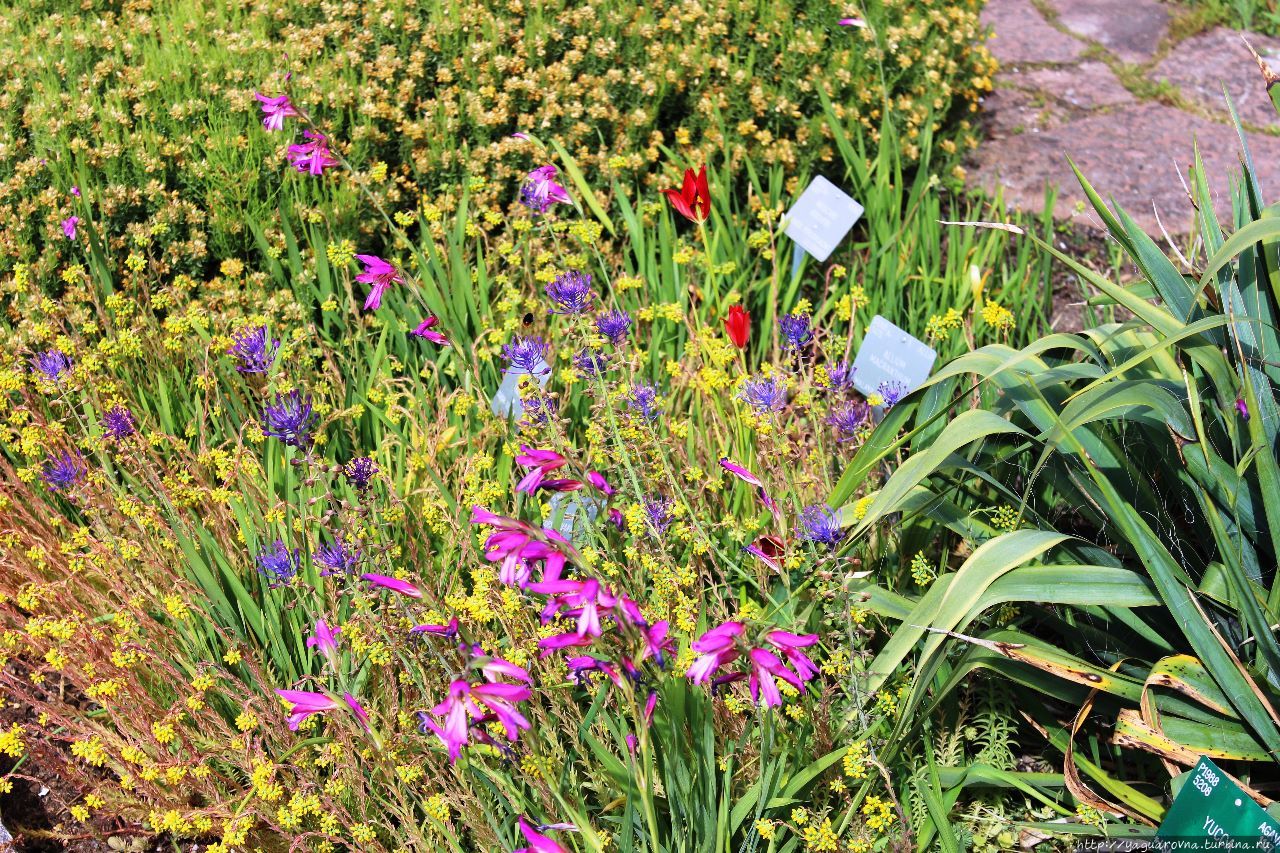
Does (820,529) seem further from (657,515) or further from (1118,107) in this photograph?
(1118,107)

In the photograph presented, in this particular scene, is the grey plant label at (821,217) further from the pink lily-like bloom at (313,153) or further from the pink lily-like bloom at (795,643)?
the pink lily-like bloom at (795,643)

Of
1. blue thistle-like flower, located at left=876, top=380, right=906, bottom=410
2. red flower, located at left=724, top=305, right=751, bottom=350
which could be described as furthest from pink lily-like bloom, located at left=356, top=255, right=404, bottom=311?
blue thistle-like flower, located at left=876, top=380, right=906, bottom=410

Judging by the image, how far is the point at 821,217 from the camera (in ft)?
9.53

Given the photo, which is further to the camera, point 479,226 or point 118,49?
point 118,49

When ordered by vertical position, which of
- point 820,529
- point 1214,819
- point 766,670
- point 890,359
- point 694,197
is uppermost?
point 694,197

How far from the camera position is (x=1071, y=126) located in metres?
4.07

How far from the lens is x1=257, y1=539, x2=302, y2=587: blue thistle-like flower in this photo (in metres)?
1.82

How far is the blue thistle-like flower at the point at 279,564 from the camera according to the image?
1822 millimetres

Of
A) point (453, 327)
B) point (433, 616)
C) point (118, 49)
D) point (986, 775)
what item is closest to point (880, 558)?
point (986, 775)

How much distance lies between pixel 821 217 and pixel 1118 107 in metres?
1.96

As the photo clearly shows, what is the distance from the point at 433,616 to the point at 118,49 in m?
2.63

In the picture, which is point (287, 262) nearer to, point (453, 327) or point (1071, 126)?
point (453, 327)

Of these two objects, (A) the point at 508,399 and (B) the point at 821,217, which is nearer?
(A) the point at 508,399

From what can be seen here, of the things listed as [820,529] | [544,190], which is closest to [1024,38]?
[544,190]
